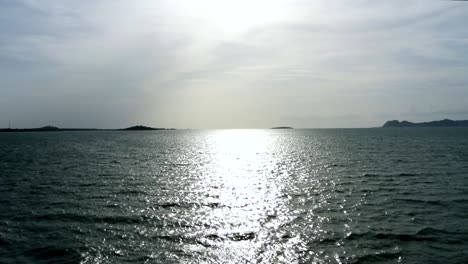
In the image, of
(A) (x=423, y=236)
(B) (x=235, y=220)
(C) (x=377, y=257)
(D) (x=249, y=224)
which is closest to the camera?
(C) (x=377, y=257)

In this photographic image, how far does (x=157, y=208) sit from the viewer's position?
34250 mm

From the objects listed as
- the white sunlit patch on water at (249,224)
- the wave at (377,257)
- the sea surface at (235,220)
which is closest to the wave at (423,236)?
the sea surface at (235,220)

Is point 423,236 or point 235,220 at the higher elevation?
point 423,236

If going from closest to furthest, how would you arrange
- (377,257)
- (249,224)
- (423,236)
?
(377,257)
(423,236)
(249,224)

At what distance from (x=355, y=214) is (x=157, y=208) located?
18025mm

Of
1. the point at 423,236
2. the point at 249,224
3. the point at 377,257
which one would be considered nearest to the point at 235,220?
the point at 249,224

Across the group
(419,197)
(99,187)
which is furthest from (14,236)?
(419,197)

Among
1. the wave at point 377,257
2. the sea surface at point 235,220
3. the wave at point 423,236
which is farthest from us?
the wave at point 423,236

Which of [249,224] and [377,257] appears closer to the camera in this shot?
[377,257]

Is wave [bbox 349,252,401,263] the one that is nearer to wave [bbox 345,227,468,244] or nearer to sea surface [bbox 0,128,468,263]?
sea surface [bbox 0,128,468,263]

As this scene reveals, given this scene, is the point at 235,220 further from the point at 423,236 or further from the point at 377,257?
the point at 423,236

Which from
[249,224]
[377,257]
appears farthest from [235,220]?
[377,257]

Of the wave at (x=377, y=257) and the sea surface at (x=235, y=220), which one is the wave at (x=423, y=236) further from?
the wave at (x=377, y=257)

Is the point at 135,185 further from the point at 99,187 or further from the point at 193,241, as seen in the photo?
the point at 193,241
